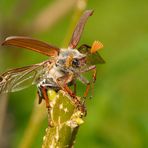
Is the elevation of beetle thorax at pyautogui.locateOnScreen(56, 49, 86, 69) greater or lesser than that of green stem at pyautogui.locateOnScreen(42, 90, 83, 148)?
greater

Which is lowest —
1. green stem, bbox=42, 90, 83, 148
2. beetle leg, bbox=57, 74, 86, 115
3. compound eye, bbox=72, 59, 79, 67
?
green stem, bbox=42, 90, 83, 148

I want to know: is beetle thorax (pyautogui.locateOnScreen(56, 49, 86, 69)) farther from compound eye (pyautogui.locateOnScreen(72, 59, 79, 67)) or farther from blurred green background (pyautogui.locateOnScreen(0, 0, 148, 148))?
blurred green background (pyautogui.locateOnScreen(0, 0, 148, 148))

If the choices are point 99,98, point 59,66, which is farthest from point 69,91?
point 99,98

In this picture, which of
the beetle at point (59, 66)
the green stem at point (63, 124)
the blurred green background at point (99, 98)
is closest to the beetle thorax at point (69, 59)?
the beetle at point (59, 66)

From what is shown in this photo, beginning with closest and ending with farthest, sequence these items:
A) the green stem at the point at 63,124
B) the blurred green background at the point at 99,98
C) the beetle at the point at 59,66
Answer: the green stem at the point at 63,124 < the beetle at the point at 59,66 < the blurred green background at the point at 99,98

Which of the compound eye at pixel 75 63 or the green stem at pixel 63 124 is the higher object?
the compound eye at pixel 75 63

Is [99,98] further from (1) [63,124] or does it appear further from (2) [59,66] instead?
(1) [63,124]

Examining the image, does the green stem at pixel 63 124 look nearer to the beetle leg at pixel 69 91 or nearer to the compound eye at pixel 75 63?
the beetle leg at pixel 69 91

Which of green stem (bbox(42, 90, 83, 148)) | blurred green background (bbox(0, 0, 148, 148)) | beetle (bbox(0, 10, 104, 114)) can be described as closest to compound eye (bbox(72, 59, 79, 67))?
beetle (bbox(0, 10, 104, 114))

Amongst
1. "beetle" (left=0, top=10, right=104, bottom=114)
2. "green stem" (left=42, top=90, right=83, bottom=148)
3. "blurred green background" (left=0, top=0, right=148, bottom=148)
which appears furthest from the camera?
"blurred green background" (left=0, top=0, right=148, bottom=148)

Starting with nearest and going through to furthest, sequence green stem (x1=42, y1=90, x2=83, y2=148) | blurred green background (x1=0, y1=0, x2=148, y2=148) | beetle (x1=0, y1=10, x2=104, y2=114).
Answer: green stem (x1=42, y1=90, x2=83, y2=148) → beetle (x1=0, y1=10, x2=104, y2=114) → blurred green background (x1=0, y1=0, x2=148, y2=148)
